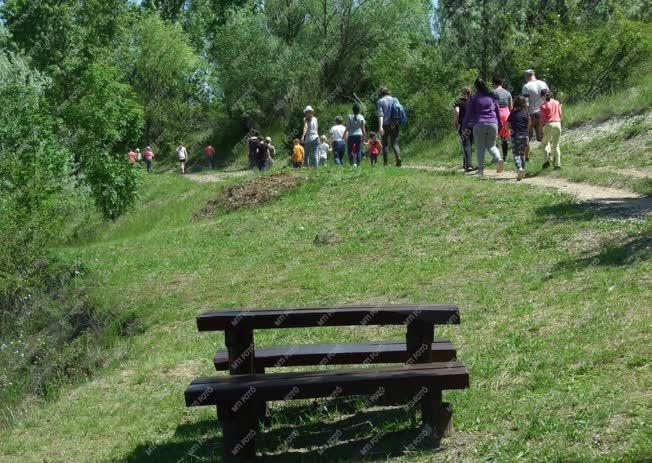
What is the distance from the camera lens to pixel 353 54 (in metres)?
44.5

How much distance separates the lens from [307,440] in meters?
6.59

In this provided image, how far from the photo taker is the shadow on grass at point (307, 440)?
6172mm

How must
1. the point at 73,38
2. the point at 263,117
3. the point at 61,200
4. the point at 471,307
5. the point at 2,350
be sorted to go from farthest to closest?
1. the point at 73,38
2. the point at 263,117
3. the point at 61,200
4. the point at 2,350
5. the point at 471,307

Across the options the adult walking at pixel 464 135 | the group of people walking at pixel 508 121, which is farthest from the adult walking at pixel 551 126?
the adult walking at pixel 464 135

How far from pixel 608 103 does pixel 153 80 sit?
35.5 m

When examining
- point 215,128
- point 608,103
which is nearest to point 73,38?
point 215,128

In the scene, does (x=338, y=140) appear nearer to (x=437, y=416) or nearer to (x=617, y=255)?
(x=617, y=255)

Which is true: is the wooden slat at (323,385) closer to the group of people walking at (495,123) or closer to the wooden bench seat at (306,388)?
the wooden bench seat at (306,388)

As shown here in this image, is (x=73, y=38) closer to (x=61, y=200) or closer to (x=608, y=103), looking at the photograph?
(x=61, y=200)

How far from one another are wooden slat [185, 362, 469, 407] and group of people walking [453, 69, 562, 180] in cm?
1071

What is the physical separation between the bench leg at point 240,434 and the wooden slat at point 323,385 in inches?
9.6

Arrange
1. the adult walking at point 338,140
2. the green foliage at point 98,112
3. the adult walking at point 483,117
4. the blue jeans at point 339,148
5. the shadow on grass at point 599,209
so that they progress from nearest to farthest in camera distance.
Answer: the shadow on grass at point 599,209 → the adult walking at point 483,117 → the adult walking at point 338,140 → the blue jeans at point 339,148 → the green foliage at point 98,112

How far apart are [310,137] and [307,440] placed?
54.2 ft

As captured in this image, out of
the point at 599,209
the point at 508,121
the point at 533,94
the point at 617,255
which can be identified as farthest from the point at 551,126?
the point at 617,255
